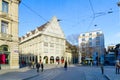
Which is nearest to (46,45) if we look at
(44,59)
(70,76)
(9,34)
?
(44,59)

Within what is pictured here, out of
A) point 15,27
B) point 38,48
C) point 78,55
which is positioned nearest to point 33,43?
point 38,48

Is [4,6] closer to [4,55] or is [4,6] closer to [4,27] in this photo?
[4,27]

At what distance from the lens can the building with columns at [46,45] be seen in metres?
78.4

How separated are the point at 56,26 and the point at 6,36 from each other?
47834mm

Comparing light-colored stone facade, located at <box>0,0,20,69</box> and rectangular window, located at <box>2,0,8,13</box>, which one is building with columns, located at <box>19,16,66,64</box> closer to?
light-colored stone facade, located at <box>0,0,20,69</box>

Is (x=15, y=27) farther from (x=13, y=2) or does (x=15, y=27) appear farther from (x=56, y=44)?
(x=56, y=44)

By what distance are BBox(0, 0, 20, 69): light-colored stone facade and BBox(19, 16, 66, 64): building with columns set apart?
107ft

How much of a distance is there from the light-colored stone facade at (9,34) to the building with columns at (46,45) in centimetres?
3249

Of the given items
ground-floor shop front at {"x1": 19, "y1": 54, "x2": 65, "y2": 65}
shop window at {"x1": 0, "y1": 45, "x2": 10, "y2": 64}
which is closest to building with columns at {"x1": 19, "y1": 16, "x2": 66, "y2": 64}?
ground-floor shop front at {"x1": 19, "y1": 54, "x2": 65, "y2": 65}

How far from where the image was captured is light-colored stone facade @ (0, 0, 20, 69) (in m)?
39.0

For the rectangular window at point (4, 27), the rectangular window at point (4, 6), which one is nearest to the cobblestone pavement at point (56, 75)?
the rectangular window at point (4, 27)

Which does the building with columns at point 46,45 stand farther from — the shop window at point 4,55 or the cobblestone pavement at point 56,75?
the cobblestone pavement at point 56,75

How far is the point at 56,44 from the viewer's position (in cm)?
8544

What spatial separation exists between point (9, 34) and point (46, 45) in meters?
39.5
